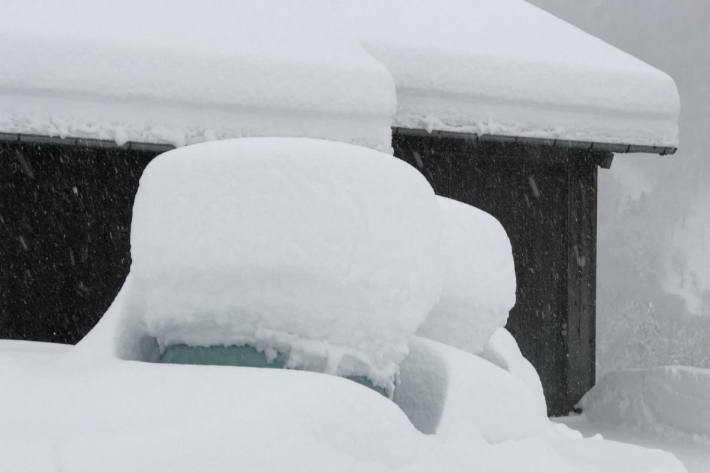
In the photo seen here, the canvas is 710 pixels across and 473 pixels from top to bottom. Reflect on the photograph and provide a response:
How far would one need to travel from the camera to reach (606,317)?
2828 centimetres

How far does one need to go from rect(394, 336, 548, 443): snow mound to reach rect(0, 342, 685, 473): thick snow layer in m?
0.18

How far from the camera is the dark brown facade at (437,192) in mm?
5789

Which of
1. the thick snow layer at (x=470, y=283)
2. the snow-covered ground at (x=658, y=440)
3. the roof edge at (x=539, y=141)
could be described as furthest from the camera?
the roof edge at (x=539, y=141)

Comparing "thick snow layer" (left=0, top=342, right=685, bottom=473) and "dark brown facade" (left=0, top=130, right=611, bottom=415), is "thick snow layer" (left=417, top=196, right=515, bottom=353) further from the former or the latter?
"dark brown facade" (left=0, top=130, right=611, bottom=415)

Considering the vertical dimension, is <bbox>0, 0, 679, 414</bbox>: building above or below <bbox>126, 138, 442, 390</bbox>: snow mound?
below

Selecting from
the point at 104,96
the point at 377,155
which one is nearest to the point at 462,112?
the point at 104,96

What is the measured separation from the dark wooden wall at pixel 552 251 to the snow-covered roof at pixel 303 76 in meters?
0.86

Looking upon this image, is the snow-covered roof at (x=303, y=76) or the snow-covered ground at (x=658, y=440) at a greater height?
the snow-covered roof at (x=303, y=76)

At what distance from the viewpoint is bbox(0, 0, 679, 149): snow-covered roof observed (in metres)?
4.96

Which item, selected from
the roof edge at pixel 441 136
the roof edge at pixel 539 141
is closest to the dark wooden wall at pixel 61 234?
the roof edge at pixel 441 136

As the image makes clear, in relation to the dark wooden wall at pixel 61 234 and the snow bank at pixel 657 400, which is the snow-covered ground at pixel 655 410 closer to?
the snow bank at pixel 657 400

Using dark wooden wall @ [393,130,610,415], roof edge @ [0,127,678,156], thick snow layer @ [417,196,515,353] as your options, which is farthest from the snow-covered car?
dark wooden wall @ [393,130,610,415]

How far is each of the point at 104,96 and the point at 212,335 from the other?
3.05m

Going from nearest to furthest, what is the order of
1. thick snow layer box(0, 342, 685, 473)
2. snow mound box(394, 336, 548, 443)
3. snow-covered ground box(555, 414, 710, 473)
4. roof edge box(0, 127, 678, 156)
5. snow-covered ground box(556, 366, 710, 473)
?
thick snow layer box(0, 342, 685, 473), snow mound box(394, 336, 548, 443), roof edge box(0, 127, 678, 156), snow-covered ground box(555, 414, 710, 473), snow-covered ground box(556, 366, 710, 473)
